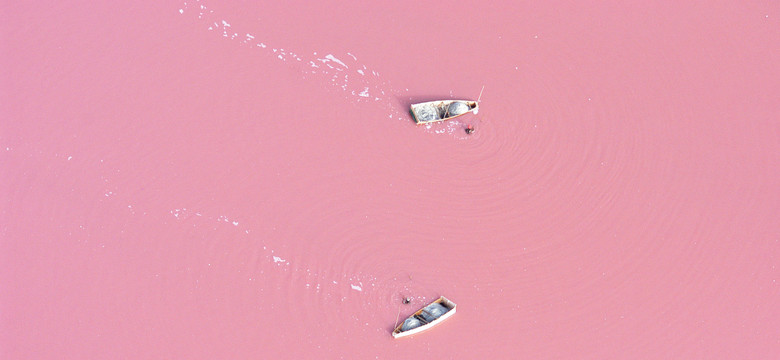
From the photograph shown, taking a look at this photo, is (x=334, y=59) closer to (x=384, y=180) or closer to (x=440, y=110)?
(x=440, y=110)

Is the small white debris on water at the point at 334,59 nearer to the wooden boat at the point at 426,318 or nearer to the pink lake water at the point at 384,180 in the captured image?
the pink lake water at the point at 384,180

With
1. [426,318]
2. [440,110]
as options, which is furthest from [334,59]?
[426,318]

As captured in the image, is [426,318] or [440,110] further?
[440,110]

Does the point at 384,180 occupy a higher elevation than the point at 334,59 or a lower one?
lower

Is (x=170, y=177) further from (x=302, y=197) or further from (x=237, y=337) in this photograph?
(x=237, y=337)

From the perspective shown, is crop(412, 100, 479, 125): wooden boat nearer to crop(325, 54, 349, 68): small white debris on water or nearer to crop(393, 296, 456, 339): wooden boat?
crop(325, 54, 349, 68): small white debris on water

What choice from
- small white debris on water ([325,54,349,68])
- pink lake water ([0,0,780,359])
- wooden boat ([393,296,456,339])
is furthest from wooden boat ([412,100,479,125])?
wooden boat ([393,296,456,339])
